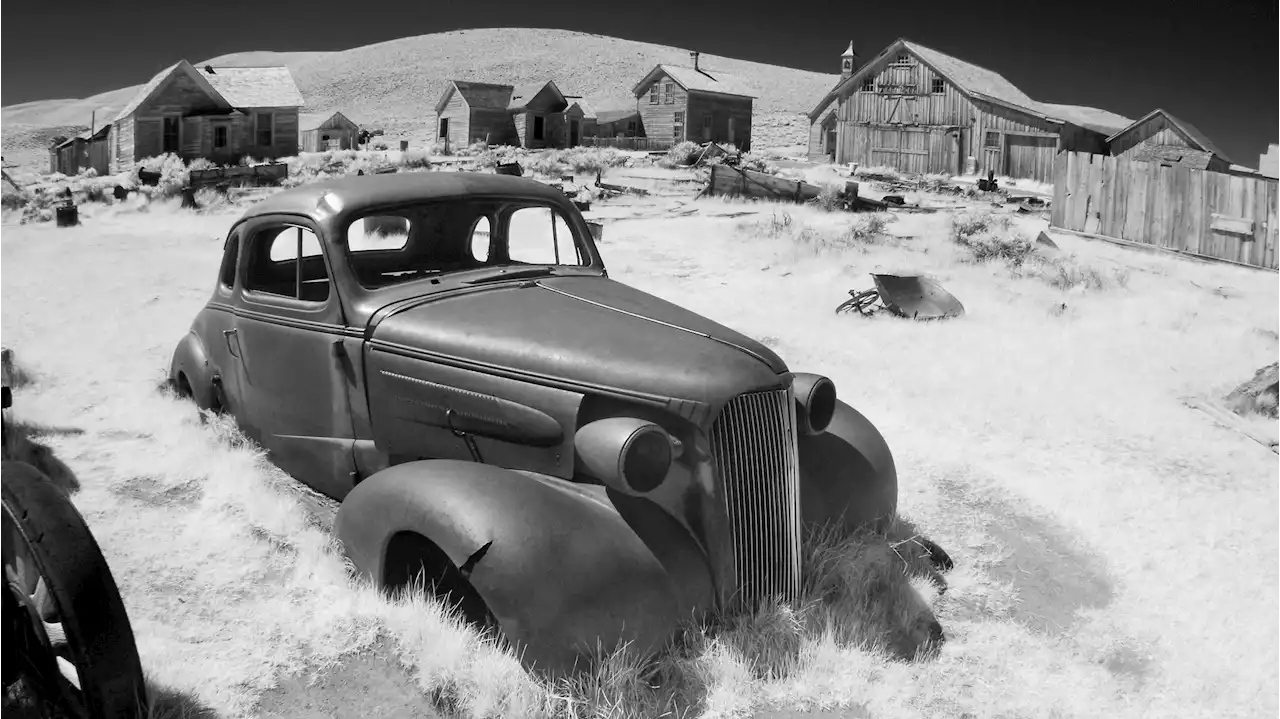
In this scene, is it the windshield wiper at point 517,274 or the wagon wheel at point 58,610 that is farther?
the windshield wiper at point 517,274

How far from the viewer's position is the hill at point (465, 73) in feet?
368

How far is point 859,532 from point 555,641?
6.66 ft

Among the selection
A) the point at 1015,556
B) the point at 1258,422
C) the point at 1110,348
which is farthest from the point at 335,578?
the point at 1110,348

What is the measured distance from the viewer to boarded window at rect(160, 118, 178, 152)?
135 feet

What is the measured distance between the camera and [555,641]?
3602mm

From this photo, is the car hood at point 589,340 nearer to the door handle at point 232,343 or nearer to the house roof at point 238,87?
the door handle at point 232,343

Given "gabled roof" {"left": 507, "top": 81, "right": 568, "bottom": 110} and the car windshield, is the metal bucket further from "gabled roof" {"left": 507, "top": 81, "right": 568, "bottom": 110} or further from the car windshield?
"gabled roof" {"left": 507, "top": 81, "right": 568, "bottom": 110}

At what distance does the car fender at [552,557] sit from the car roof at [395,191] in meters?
1.68

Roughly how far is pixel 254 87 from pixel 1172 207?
3839 cm

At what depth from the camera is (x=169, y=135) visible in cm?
4138

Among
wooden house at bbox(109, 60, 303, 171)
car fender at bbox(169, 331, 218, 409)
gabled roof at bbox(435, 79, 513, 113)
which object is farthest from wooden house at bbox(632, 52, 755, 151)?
car fender at bbox(169, 331, 218, 409)

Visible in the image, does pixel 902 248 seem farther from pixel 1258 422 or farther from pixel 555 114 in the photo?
pixel 555 114

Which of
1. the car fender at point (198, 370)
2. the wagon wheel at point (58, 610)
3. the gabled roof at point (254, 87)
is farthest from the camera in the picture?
the gabled roof at point (254, 87)

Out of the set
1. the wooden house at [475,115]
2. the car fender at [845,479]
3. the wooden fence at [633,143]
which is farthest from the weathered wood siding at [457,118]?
the car fender at [845,479]
